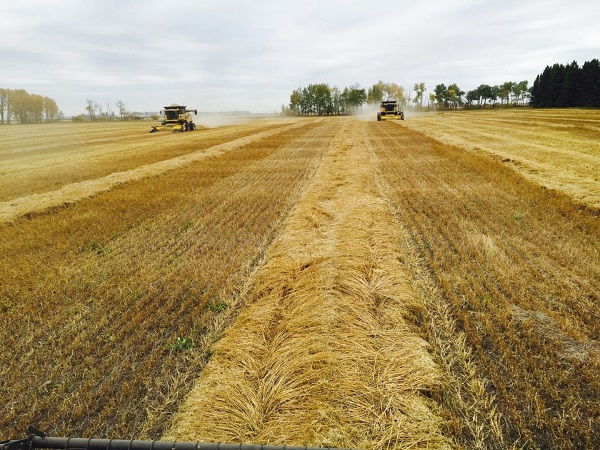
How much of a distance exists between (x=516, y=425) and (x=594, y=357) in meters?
1.35

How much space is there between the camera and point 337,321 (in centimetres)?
387

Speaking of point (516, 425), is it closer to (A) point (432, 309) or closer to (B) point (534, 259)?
(A) point (432, 309)

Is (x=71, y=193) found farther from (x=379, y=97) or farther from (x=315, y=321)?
(x=379, y=97)

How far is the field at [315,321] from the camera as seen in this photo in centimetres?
271

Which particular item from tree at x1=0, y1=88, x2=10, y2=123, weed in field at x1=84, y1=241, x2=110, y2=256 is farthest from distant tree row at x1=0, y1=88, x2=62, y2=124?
weed in field at x1=84, y1=241, x2=110, y2=256

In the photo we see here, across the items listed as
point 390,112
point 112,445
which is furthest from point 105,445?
point 390,112

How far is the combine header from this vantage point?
196 cm

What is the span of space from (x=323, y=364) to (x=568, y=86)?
286 feet

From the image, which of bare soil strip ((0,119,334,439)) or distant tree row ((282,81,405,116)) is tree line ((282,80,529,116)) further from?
bare soil strip ((0,119,334,439))

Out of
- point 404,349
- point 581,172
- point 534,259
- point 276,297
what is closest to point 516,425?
point 404,349

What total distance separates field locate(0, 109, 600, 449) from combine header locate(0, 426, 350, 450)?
0.62 m

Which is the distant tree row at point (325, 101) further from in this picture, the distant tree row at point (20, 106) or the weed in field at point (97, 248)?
the weed in field at point (97, 248)

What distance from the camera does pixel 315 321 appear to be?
384 centimetres

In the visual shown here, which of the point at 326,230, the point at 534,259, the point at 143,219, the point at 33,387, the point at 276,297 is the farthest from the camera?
the point at 143,219
